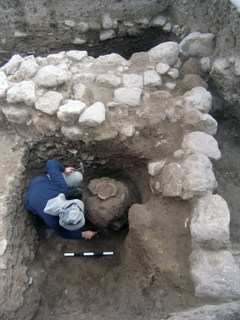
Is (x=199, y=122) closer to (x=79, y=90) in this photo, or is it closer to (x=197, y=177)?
(x=197, y=177)

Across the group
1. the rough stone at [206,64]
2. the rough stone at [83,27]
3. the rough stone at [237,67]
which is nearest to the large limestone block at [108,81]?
the rough stone at [206,64]

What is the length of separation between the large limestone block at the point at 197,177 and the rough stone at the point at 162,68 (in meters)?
1.13

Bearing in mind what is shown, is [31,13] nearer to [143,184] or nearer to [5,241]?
[143,184]

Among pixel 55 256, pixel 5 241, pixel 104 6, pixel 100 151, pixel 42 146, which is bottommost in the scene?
pixel 55 256

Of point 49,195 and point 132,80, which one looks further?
point 132,80

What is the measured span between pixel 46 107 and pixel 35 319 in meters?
2.01

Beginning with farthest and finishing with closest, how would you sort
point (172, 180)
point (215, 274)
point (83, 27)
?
point (83, 27) → point (172, 180) → point (215, 274)

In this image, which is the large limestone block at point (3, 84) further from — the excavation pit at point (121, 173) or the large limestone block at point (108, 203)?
the large limestone block at point (108, 203)

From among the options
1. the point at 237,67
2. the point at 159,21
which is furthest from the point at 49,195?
the point at 159,21

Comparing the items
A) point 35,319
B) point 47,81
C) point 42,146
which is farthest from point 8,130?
point 35,319

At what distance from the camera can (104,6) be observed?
12.2 ft

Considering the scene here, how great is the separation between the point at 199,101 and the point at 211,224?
1.33 m

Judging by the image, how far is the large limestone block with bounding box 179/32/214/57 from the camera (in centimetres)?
286

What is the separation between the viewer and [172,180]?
230 centimetres
